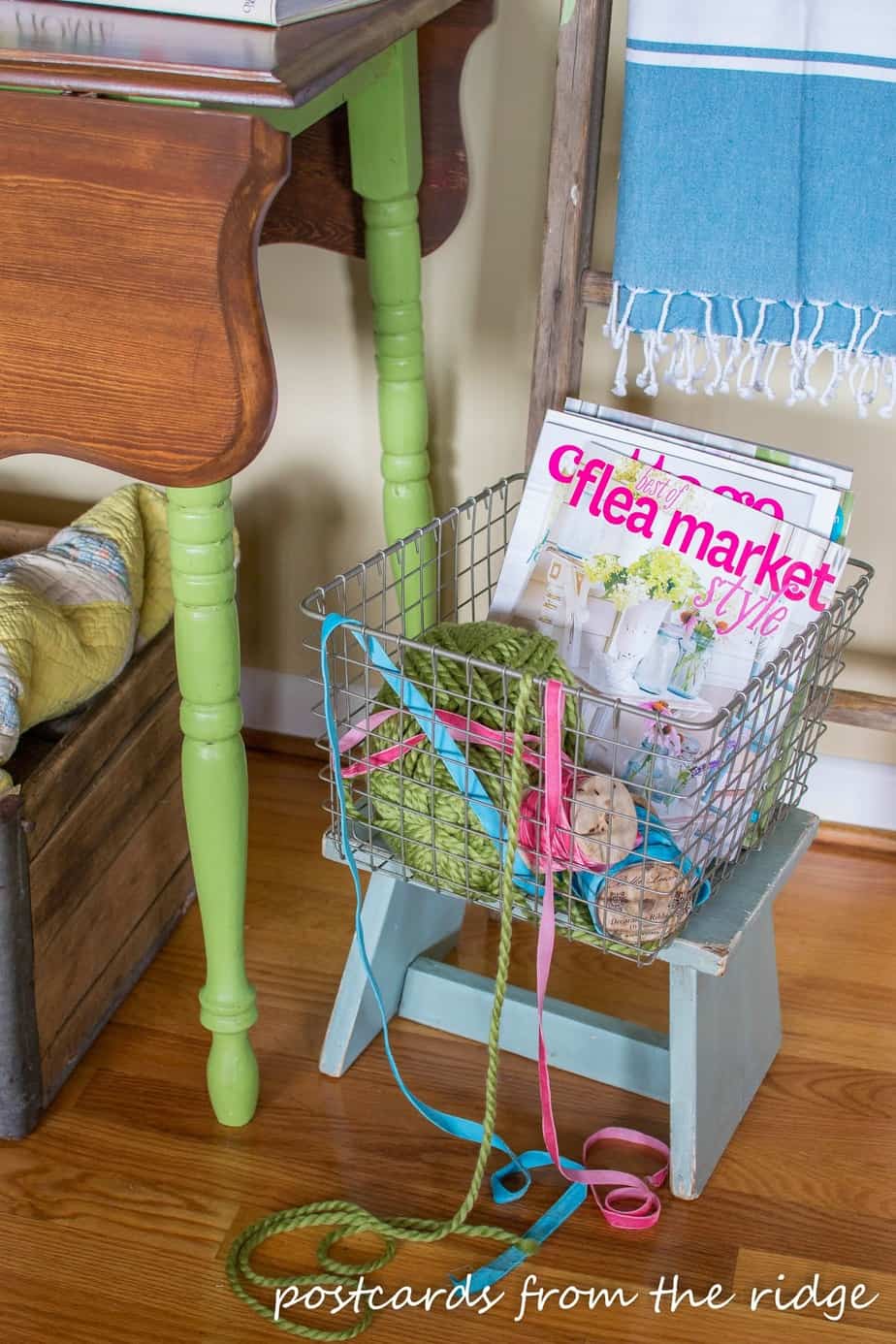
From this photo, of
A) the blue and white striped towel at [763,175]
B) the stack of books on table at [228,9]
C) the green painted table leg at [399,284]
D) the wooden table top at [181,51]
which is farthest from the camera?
the green painted table leg at [399,284]

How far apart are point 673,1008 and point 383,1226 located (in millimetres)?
271

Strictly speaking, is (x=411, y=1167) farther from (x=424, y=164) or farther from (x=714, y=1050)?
(x=424, y=164)

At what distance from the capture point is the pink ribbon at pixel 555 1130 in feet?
3.23

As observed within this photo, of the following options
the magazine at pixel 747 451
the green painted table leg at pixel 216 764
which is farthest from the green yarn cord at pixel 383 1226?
the magazine at pixel 747 451

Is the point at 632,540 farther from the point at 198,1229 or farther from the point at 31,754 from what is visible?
the point at 198,1229

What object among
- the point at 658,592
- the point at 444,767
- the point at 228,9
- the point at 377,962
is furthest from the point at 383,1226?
the point at 228,9

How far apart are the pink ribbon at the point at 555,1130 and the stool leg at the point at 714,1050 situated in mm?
31

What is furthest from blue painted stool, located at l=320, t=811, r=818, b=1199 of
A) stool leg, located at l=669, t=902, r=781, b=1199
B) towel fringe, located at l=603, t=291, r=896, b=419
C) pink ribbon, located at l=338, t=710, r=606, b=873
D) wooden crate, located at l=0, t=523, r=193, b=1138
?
towel fringe, located at l=603, t=291, r=896, b=419

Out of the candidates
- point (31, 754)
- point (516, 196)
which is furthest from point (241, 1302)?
point (516, 196)

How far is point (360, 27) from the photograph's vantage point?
1.00 m

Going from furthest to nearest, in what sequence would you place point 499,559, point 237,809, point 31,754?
point 499,559 → point 31,754 → point 237,809

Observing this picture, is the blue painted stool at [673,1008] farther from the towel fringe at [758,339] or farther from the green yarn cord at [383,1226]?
the towel fringe at [758,339]

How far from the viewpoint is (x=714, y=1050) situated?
1179 mm

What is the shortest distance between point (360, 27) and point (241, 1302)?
89 centimetres
